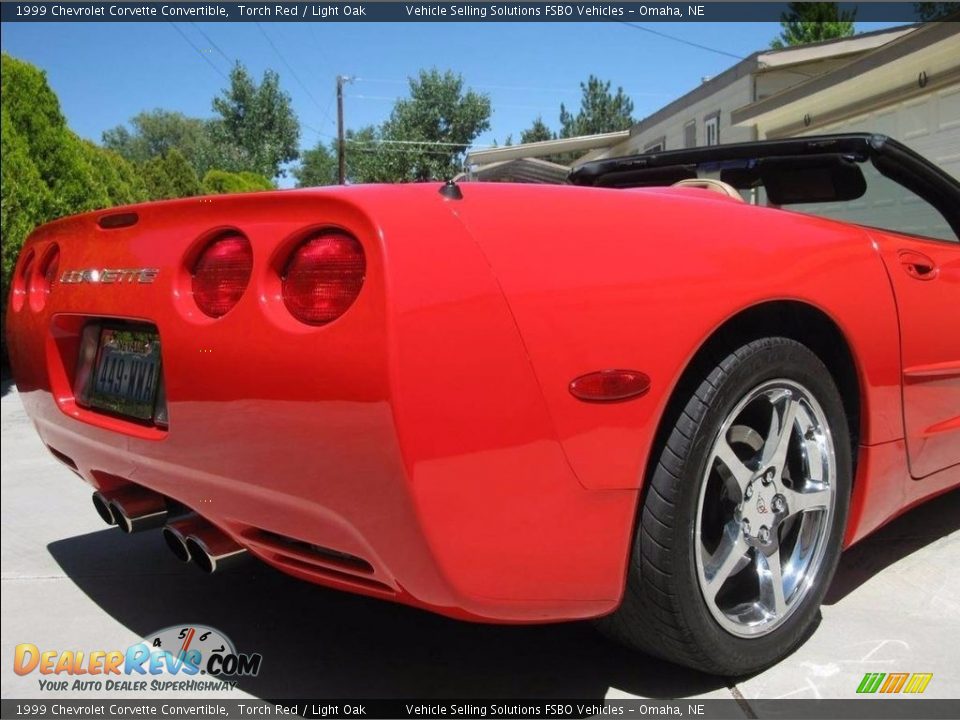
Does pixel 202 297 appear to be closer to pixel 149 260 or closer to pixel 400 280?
pixel 149 260

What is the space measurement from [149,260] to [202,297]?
225mm

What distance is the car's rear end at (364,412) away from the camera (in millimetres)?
1433

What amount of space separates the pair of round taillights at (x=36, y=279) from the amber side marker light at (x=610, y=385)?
60.6 inches

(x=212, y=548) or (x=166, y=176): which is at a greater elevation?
(x=166, y=176)

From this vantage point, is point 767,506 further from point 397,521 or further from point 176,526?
point 176,526

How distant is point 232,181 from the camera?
184 inches

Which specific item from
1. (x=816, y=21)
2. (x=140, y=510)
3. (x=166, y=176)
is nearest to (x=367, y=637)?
(x=140, y=510)

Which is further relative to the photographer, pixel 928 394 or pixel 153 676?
pixel 928 394

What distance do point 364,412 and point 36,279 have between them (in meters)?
1.45

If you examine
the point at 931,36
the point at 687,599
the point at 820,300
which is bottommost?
the point at 687,599

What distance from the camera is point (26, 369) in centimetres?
234

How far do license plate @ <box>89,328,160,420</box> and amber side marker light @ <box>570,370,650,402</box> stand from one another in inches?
38.4

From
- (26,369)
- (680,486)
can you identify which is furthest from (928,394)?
(26,369)

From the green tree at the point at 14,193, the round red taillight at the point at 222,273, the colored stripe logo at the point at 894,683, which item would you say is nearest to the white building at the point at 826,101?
the round red taillight at the point at 222,273
